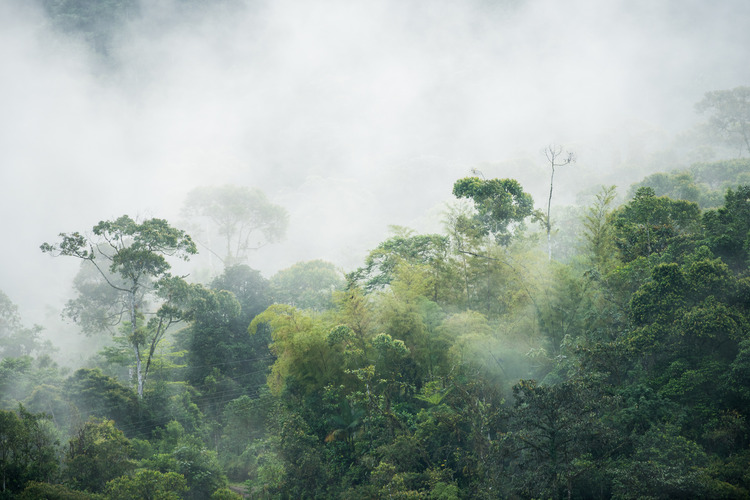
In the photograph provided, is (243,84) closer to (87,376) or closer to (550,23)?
(550,23)

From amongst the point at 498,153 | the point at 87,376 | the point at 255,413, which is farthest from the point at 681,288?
the point at 498,153

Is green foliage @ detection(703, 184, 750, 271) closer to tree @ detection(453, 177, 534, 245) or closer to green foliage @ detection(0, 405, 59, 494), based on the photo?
tree @ detection(453, 177, 534, 245)

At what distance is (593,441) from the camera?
9688mm

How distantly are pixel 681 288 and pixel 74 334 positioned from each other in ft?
231

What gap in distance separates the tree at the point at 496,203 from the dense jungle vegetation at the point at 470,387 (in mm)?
81

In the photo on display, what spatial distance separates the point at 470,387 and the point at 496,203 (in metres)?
8.42

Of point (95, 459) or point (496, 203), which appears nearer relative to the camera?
point (95, 459)

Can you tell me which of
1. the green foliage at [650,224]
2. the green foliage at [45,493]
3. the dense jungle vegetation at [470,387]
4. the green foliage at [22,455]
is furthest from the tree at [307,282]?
the green foliage at [45,493]

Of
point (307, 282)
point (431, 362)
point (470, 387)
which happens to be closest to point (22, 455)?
point (431, 362)

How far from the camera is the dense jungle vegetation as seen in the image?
Answer: 9758 mm

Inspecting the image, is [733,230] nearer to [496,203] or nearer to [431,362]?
[496,203]

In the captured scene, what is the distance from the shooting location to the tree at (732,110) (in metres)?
52.0

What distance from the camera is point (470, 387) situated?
493 inches

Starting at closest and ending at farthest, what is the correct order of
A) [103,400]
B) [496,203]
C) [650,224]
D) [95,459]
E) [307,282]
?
[95,459] < [650,224] < [496,203] < [103,400] < [307,282]
